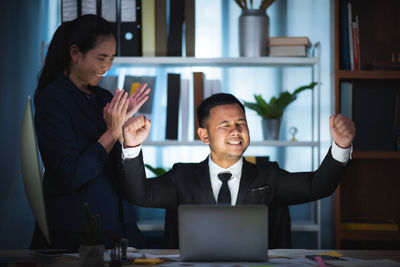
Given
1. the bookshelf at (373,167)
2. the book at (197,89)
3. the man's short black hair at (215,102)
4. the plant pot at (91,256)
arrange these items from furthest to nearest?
the bookshelf at (373,167)
the book at (197,89)
the man's short black hair at (215,102)
the plant pot at (91,256)

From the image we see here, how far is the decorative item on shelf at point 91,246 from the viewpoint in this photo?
1.27 meters

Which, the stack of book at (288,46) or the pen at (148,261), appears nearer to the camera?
the pen at (148,261)

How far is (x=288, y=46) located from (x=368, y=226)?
106 centimetres

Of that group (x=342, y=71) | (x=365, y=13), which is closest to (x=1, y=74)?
(x=342, y=71)

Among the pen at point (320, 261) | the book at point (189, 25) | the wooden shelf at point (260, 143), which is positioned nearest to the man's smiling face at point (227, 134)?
the pen at point (320, 261)

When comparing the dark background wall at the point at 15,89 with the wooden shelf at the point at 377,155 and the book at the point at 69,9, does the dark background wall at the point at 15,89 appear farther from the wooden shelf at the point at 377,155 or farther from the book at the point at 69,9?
the wooden shelf at the point at 377,155

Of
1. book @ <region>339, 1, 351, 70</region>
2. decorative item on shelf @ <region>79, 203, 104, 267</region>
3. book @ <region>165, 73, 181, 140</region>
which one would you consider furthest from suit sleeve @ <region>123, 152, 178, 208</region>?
book @ <region>339, 1, 351, 70</region>

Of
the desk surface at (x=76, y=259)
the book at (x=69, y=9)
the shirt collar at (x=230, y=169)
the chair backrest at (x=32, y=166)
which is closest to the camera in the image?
the chair backrest at (x=32, y=166)

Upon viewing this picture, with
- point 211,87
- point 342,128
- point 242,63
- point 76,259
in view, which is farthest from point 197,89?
point 76,259

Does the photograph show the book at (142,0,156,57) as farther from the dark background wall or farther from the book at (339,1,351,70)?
the book at (339,1,351,70)

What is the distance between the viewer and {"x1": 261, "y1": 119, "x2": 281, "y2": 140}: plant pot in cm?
272

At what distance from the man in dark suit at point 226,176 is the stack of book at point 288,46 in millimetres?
782

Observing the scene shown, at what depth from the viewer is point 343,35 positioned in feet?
8.91

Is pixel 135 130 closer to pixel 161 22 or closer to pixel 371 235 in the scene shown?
pixel 161 22
